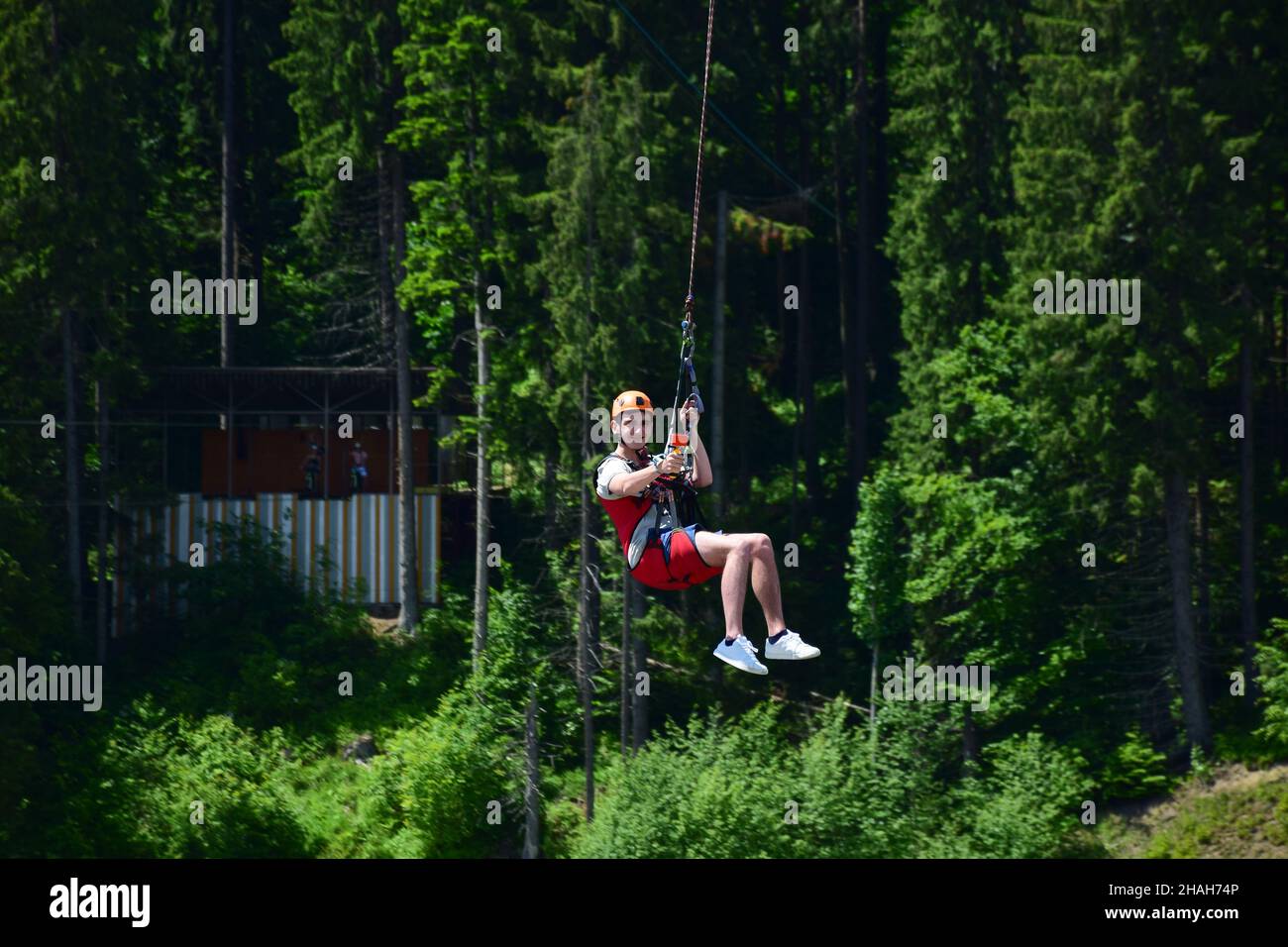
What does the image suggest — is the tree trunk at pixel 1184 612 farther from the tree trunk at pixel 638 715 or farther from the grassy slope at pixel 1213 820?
the tree trunk at pixel 638 715

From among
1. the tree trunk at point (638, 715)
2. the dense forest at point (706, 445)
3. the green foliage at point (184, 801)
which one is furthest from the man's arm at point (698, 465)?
the green foliage at point (184, 801)

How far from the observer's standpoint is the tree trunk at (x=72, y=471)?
33750 millimetres

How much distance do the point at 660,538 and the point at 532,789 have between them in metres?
18.6

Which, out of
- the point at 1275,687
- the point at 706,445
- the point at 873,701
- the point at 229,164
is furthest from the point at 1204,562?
the point at 229,164

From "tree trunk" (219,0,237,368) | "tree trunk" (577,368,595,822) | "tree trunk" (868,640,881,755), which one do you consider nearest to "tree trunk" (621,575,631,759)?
"tree trunk" (577,368,595,822)

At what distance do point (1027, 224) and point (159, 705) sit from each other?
1735 cm

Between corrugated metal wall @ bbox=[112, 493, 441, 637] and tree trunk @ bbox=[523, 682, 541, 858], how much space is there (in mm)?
5148

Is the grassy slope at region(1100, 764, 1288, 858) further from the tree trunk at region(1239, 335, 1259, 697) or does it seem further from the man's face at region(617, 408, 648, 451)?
the man's face at region(617, 408, 648, 451)

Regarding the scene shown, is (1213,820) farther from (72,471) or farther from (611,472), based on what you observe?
(72,471)

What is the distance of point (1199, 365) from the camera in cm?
3159

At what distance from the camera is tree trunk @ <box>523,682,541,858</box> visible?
3156 cm
